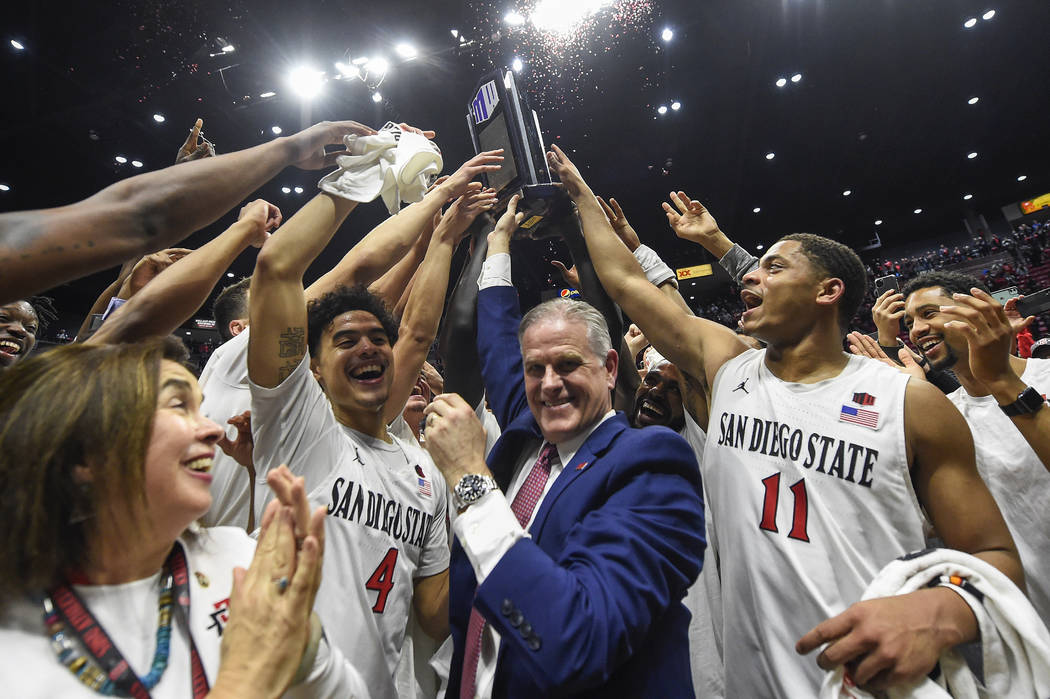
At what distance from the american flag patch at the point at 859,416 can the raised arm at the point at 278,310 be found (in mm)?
1728

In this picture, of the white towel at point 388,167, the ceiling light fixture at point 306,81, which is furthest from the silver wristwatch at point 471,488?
the ceiling light fixture at point 306,81

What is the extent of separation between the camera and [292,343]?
59.8 inches

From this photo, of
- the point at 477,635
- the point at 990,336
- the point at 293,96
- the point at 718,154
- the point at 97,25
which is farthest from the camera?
the point at 718,154

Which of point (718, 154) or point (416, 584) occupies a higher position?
point (718, 154)

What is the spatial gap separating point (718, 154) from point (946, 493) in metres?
11.7

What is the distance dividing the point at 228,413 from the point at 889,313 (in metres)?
3.26

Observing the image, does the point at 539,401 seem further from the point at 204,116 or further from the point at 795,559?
the point at 204,116

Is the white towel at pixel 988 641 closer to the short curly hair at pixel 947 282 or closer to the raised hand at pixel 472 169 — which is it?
the raised hand at pixel 472 169

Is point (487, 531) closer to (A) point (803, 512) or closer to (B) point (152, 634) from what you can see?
(B) point (152, 634)

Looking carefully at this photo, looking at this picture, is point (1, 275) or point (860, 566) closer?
point (1, 275)

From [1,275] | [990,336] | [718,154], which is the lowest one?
[990,336]

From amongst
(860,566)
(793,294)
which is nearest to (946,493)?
(860,566)

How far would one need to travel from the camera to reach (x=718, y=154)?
11.7 metres

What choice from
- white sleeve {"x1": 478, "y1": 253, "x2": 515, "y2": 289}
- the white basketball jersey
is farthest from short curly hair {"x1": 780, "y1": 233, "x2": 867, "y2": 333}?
white sleeve {"x1": 478, "y1": 253, "x2": 515, "y2": 289}
